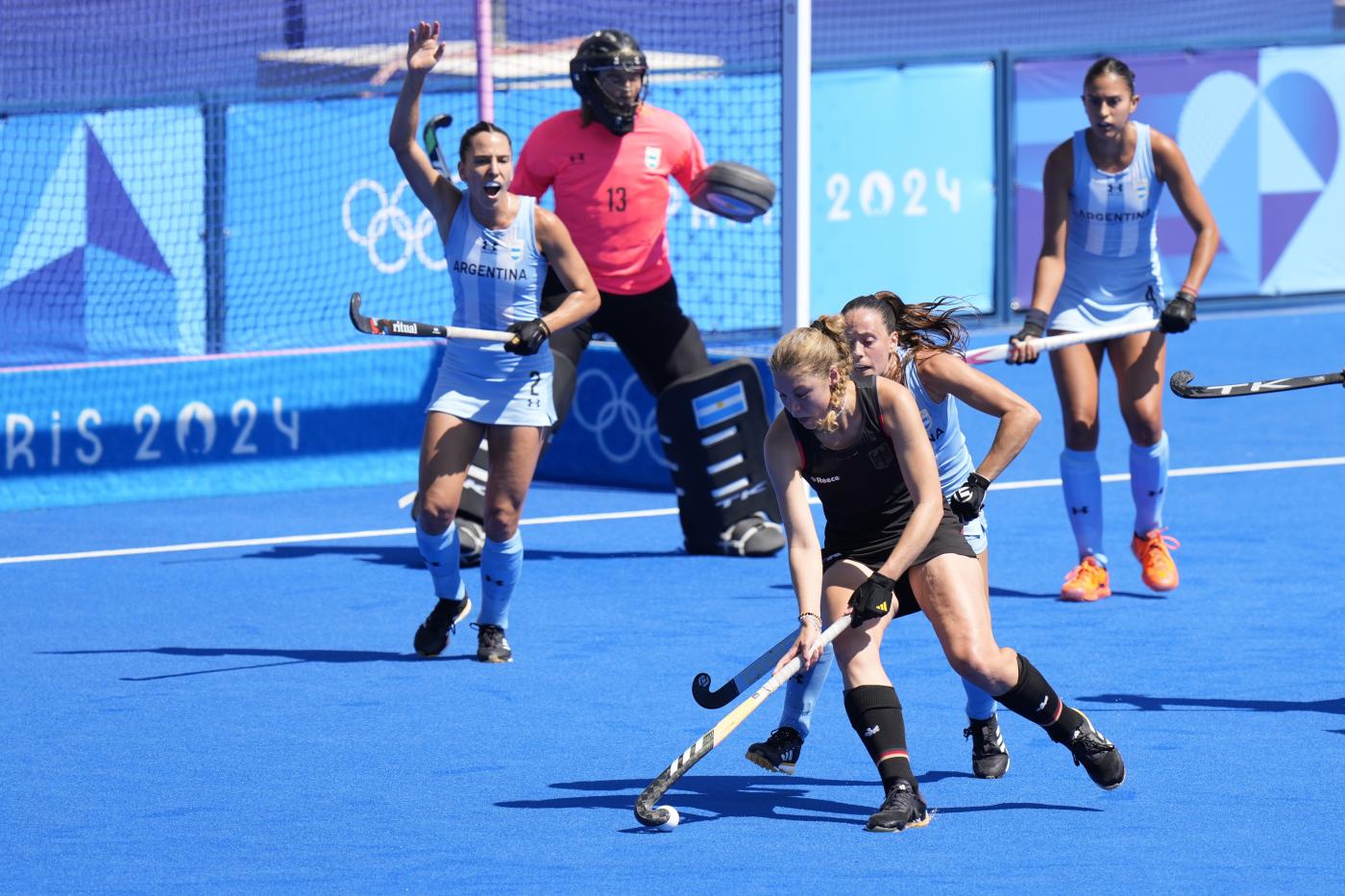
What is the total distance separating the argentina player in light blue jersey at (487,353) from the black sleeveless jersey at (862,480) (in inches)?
74.1

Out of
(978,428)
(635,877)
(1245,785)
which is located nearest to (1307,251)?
(978,428)

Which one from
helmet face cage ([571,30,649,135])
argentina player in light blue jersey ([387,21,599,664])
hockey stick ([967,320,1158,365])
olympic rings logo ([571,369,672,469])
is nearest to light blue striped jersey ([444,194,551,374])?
argentina player in light blue jersey ([387,21,599,664])

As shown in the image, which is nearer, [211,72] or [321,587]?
[321,587]

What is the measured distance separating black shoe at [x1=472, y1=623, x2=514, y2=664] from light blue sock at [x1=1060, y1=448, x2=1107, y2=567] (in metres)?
2.34

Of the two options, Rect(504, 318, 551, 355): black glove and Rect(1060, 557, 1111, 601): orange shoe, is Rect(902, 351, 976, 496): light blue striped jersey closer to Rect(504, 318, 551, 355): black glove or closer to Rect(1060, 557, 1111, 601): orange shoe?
Rect(504, 318, 551, 355): black glove

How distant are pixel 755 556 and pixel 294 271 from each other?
4.17 metres

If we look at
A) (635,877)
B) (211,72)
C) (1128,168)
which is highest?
(211,72)

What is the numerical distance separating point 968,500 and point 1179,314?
252 centimetres

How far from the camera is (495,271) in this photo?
7.70 metres

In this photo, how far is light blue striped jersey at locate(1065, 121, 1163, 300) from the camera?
335 inches

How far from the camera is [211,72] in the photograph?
13.5 metres

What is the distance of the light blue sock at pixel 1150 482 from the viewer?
873 centimetres

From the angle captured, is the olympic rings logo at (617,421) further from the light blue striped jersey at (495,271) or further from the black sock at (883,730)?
the black sock at (883,730)

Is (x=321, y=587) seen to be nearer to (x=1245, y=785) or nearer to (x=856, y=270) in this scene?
(x=1245, y=785)
